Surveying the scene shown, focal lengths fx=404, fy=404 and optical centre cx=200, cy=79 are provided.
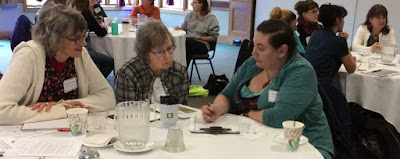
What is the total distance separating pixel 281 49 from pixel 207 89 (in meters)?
3.10

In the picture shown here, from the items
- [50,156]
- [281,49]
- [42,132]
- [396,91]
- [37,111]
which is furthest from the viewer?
[396,91]

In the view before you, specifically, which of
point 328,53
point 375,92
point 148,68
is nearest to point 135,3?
point 328,53

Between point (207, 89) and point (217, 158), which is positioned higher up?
point (217, 158)

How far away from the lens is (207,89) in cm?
501

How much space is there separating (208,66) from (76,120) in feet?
16.9

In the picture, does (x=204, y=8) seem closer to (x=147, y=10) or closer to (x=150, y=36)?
(x=147, y=10)

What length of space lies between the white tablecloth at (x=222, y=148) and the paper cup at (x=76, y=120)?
45mm

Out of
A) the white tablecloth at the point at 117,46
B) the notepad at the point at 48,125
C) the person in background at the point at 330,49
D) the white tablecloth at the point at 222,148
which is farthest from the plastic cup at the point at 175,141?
the white tablecloth at the point at 117,46

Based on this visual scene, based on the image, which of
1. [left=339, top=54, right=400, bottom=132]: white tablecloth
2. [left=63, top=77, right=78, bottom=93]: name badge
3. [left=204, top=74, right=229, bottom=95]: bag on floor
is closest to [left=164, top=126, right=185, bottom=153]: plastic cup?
[left=63, top=77, right=78, bottom=93]: name badge

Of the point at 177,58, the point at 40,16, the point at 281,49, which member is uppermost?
the point at 40,16

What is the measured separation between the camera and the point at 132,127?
4.79ft

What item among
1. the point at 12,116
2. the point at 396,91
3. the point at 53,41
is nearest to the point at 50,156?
the point at 12,116

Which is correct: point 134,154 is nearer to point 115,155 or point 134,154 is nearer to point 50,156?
point 115,155

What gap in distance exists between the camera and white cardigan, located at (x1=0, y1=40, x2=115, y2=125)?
68.1 inches
